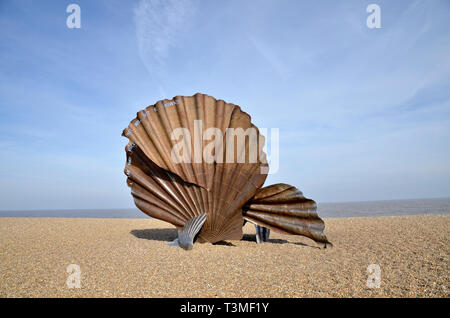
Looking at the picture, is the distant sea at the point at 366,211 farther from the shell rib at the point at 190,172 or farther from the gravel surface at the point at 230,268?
the shell rib at the point at 190,172

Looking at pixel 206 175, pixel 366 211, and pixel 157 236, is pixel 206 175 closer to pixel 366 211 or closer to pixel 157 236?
pixel 157 236

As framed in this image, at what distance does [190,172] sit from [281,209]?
2200mm

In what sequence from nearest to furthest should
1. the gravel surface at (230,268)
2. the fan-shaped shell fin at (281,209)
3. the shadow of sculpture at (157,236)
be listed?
the gravel surface at (230,268) < the fan-shaped shell fin at (281,209) < the shadow of sculpture at (157,236)

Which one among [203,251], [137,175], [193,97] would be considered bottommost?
[203,251]

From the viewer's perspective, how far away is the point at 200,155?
6.07 meters

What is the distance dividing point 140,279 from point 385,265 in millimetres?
3615

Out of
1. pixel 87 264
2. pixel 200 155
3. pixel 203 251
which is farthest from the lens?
pixel 200 155

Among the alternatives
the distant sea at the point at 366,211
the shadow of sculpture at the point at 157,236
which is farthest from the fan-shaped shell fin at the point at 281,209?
the distant sea at the point at 366,211

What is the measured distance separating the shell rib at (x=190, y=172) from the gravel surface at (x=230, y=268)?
26.0 inches

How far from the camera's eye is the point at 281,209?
6.28 m

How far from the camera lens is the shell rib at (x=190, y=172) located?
19.7ft

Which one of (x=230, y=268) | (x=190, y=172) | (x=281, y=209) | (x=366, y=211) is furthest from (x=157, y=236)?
(x=366, y=211)
